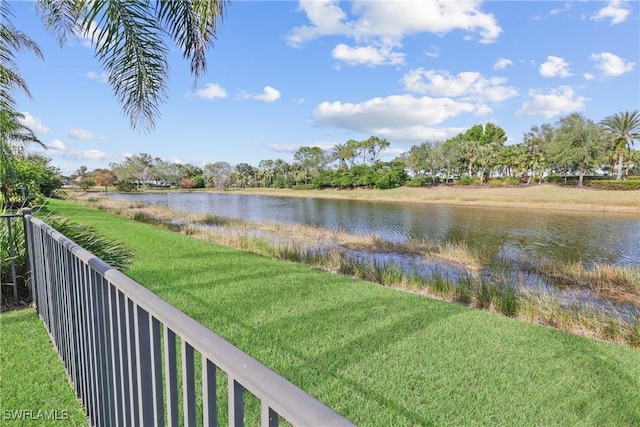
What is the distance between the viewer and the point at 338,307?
469 cm

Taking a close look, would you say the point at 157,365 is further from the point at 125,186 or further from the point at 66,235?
the point at 125,186

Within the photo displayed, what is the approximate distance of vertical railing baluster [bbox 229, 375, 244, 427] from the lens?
83cm

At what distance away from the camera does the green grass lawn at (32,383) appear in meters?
2.38

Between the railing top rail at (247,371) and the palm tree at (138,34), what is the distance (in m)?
4.08

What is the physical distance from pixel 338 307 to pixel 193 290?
220cm

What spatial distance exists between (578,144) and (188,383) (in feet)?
169

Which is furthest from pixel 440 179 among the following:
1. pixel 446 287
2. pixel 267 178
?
pixel 446 287

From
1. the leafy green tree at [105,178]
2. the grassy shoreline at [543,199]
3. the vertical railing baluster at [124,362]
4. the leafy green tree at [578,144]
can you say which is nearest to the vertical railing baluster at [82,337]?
the vertical railing baluster at [124,362]

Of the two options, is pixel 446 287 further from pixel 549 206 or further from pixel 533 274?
pixel 549 206

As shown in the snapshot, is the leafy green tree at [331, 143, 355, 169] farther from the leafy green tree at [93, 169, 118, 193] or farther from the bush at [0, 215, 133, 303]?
the bush at [0, 215, 133, 303]

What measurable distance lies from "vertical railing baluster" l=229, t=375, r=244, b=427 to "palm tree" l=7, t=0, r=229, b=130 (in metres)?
4.41

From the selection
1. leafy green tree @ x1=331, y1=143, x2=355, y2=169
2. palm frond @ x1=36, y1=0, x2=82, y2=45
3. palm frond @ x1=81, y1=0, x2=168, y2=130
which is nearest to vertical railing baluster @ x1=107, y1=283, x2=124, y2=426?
palm frond @ x1=81, y1=0, x2=168, y2=130

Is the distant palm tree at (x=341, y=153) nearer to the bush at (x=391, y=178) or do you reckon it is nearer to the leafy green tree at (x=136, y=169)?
the bush at (x=391, y=178)

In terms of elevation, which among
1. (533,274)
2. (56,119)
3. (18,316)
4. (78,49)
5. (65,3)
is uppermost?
(65,3)
